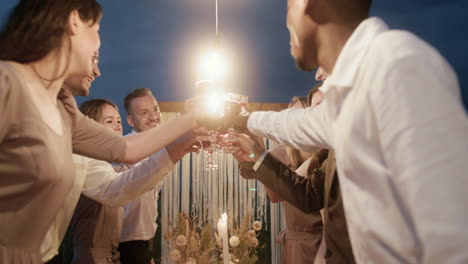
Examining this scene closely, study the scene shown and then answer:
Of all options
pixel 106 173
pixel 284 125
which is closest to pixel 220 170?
pixel 106 173

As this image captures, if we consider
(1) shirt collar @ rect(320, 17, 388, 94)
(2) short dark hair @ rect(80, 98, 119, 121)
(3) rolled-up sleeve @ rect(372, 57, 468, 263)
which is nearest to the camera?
(3) rolled-up sleeve @ rect(372, 57, 468, 263)

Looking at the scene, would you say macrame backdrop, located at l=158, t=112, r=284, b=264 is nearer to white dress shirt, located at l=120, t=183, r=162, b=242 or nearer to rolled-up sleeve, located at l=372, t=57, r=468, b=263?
white dress shirt, located at l=120, t=183, r=162, b=242

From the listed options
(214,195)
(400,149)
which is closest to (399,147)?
(400,149)

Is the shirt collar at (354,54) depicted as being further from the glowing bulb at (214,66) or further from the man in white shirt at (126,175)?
the man in white shirt at (126,175)

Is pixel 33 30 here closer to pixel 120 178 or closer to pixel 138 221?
pixel 120 178

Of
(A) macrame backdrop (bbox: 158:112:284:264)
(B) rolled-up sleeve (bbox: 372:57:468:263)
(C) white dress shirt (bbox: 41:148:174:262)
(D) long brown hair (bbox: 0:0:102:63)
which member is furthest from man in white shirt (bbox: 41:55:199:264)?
(A) macrame backdrop (bbox: 158:112:284:264)

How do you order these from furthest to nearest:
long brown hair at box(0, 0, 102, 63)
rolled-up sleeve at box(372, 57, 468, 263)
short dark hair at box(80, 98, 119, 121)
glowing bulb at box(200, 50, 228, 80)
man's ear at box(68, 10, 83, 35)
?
short dark hair at box(80, 98, 119, 121)
glowing bulb at box(200, 50, 228, 80)
man's ear at box(68, 10, 83, 35)
long brown hair at box(0, 0, 102, 63)
rolled-up sleeve at box(372, 57, 468, 263)

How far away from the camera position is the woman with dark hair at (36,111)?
1.32 metres

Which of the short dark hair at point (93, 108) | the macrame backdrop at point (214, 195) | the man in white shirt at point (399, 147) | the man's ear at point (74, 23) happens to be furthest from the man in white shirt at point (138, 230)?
the macrame backdrop at point (214, 195)

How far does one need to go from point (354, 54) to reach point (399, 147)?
0.33 meters

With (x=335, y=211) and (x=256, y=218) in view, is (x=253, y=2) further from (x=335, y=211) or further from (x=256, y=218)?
(x=335, y=211)

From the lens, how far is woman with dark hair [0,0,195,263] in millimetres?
1315

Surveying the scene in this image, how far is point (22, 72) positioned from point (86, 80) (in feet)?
1.14

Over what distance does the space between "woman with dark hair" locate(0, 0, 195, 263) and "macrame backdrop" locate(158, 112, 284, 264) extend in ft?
18.0
